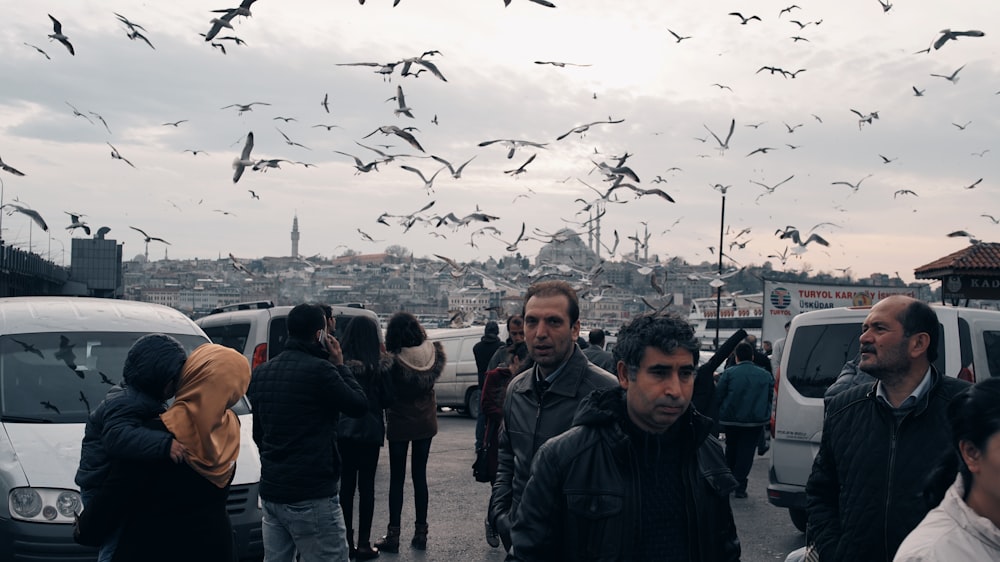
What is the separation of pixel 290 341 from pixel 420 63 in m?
6.26

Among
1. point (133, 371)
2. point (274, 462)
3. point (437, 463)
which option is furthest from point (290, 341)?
point (437, 463)

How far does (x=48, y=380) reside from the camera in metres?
6.14

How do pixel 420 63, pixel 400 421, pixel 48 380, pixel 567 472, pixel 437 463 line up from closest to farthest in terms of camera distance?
pixel 567 472 → pixel 48 380 → pixel 400 421 → pixel 420 63 → pixel 437 463

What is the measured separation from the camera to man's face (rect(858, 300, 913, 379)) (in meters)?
3.57

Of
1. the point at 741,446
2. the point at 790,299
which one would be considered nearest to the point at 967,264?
the point at 790,299

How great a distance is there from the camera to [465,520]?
8406mm

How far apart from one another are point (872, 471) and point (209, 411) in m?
2.38

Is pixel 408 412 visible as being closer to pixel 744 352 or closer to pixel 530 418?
pixel 530 418

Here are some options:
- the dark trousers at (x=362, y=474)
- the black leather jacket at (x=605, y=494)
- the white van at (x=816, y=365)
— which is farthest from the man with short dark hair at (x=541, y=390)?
the white van at (x=816, y=365)

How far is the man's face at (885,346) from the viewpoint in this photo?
11.7 ft

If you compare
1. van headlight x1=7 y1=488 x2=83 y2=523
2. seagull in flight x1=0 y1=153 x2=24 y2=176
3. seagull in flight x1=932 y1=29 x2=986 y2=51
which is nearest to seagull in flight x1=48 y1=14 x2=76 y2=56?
seagull in flight x1=0 y1=153 x2=24 y2=176

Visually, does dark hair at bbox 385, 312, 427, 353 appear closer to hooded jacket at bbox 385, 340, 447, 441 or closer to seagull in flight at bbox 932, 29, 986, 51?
hooded jacket at bbox 385, 340, 447, 441

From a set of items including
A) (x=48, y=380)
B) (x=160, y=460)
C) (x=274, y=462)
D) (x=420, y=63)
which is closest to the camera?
(x=160, y=460)

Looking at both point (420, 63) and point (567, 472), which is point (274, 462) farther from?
point (420, 63)
